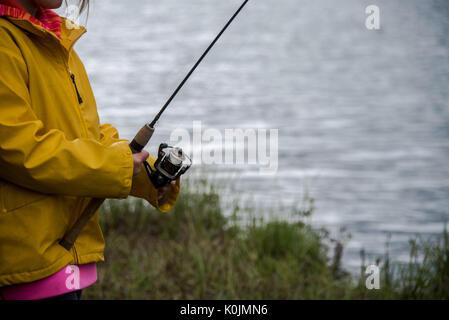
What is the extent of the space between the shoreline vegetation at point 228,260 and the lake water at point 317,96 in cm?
48

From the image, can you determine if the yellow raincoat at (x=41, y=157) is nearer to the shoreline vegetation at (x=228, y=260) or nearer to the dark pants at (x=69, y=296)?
the dark pants at (x=69, y=296)

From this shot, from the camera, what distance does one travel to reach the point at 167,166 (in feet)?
5.72

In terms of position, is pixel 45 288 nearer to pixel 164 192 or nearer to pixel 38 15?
pixel 164 192

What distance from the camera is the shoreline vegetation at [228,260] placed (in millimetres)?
3213

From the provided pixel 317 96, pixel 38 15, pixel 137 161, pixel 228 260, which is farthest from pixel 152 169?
pixel 317 96

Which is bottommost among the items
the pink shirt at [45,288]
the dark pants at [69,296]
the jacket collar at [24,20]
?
the dark pants at [69,296]

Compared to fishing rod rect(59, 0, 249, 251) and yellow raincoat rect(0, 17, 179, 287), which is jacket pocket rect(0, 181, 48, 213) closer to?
yellow raincoat rect(0, 17, 179, 287)

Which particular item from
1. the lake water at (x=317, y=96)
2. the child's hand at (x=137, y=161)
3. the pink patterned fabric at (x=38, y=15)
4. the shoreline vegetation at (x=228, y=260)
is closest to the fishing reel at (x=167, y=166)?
the child's hand at (x=137, y=161)

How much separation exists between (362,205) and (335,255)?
1354 mm

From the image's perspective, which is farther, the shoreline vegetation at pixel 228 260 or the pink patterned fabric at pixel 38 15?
the shoreline vegetation at pixel 228 260

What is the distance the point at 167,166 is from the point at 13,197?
1.48 ft

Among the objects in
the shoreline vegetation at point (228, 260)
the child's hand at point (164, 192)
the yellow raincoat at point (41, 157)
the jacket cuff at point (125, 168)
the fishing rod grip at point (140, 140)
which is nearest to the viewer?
the yellow raincoat at point (41, 157)

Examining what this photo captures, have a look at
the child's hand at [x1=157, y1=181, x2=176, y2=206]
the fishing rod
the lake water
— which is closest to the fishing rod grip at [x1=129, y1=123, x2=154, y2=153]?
the fishing rod

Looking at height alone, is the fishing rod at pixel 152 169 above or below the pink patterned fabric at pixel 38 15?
below
